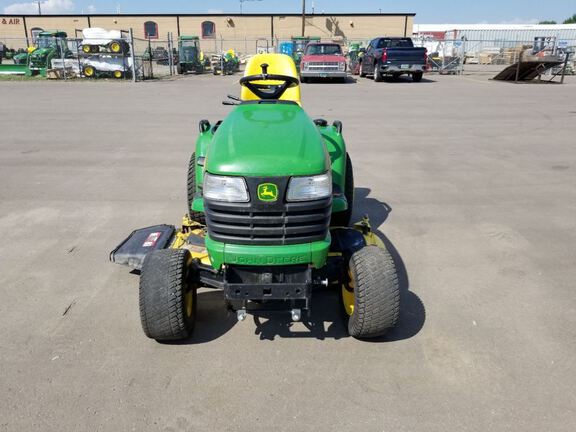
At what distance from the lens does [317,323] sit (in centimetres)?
346

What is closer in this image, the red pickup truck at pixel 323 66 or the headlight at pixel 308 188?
the headlight at pixel 308 188

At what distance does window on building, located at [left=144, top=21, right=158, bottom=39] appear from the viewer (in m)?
57.3

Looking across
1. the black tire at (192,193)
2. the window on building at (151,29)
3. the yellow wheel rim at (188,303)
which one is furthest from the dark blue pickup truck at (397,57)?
the window on building at (151,29)

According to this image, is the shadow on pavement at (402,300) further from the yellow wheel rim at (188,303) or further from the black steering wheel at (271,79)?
the black steering wheel at (271,79)

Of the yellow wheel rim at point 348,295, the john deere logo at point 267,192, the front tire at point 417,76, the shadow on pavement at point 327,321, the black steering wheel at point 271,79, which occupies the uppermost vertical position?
the black steering wheel at point 271,79

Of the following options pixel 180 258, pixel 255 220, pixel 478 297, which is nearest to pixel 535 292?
pixel 478 297

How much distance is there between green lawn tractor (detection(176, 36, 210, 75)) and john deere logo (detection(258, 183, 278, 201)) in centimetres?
2933

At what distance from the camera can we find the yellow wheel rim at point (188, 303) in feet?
10.2

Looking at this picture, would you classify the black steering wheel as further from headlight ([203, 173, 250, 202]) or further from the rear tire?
the rear tire

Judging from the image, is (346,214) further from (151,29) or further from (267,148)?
(151,29)

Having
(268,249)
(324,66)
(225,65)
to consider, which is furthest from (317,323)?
(225,65)

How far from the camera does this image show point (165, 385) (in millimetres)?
2832

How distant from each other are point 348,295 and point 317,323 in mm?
313

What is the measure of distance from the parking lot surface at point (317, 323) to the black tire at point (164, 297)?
21 centimetres
